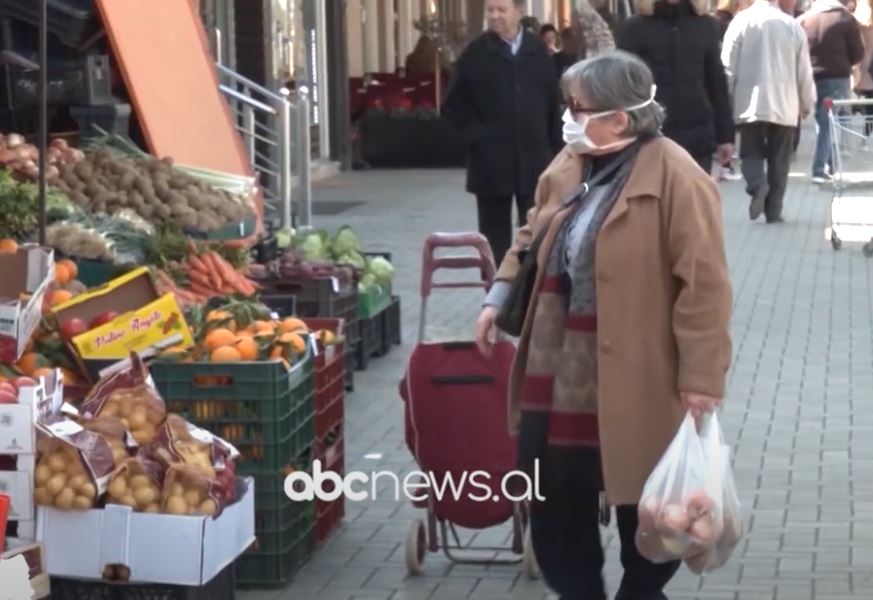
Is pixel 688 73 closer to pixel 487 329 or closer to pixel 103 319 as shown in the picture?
pixel 103 319

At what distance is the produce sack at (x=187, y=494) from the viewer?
209 inches

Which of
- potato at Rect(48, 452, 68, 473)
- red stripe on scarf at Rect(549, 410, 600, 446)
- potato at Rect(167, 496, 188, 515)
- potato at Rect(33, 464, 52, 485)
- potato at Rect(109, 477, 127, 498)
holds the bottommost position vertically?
potato at Rect(167, 496, 188, 515)

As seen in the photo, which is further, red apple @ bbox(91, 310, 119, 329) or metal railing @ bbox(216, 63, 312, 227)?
metal railing @ bbox(216, 63, 312, 227)

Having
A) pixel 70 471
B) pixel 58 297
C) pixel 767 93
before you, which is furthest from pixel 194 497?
pixel 767 93

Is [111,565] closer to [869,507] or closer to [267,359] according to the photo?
[267,359]

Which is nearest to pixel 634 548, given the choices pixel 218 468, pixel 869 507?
pixel 218 468

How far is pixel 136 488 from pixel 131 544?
16 cm

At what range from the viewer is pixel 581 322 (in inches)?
196

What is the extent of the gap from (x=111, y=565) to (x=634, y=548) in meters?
1.39

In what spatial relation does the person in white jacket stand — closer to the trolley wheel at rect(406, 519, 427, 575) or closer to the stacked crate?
the trolley wheel at rect(406, 519, 427, 575)

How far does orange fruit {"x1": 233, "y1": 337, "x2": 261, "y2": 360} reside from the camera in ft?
20.7

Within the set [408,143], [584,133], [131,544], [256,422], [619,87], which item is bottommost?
[408,143]

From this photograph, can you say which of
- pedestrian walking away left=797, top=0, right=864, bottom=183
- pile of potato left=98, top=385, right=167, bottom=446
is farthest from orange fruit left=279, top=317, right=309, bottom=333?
pedestrian walking away left=797, top=0, right=864, bottom=183

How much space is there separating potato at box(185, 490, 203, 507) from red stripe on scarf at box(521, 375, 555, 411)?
0.96 m
